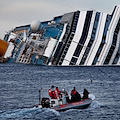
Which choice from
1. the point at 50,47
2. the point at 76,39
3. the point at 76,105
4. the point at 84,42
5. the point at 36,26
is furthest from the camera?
the point at 36,26

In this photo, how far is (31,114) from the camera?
32000 mm

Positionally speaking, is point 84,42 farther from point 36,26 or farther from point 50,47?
point 36,26

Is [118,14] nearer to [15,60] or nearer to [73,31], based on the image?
[73,31]

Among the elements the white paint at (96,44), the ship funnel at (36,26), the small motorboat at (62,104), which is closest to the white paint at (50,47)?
the white paint at (96,44)

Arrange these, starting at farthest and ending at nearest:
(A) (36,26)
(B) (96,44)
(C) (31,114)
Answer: (A) (36,26) < (B) (96,44) < (C) (31,114)

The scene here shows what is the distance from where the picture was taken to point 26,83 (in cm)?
5647

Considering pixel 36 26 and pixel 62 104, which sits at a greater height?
pixel 36 26

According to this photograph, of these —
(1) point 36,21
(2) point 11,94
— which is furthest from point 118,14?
(2) point 11,94

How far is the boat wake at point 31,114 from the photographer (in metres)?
31.2

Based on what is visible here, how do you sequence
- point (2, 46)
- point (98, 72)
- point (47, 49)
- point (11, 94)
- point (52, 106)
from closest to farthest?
1. point (52, 106)
2. point (11, 94)
3. point (98, 72)
4. point (47, 49)
5. point (2, 46)

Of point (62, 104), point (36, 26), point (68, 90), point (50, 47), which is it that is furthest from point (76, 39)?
point (62, 104)

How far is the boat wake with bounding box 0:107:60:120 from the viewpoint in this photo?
102 feet

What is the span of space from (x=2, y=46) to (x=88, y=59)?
38.2 meters

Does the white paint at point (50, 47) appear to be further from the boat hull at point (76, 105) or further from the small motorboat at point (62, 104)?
the small motorboat at point (62, 104)
